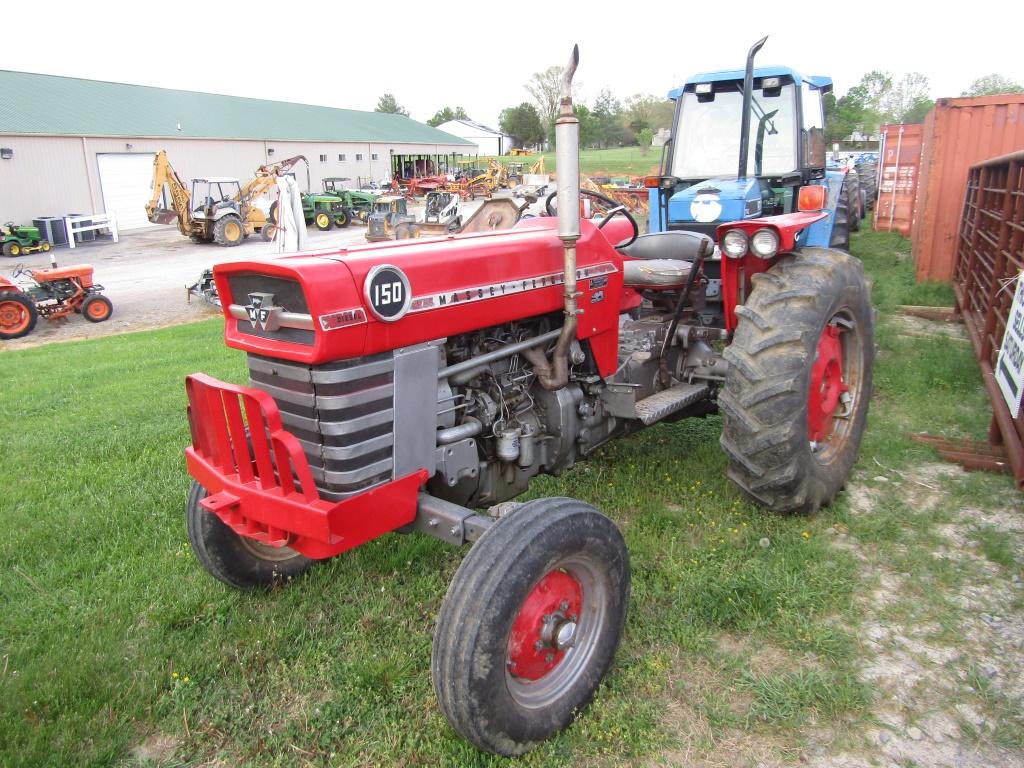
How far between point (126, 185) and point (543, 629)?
27.2 m

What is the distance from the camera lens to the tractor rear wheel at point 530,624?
6.60 ft

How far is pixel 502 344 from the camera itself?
280 centimetres

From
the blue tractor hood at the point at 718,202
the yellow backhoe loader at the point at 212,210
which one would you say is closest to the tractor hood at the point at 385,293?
the blue tractor hood at the point at 718,202

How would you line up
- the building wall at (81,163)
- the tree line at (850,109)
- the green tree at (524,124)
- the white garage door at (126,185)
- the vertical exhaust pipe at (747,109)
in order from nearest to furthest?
1. the vertical exhaust pipe at (747,109)
2. the building wall at (81,163)
3. the white garage door at (126,185)
4. the tree line at (850,109)
5. the green tree at (524,124)

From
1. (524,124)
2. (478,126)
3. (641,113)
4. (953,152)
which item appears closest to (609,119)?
(641,113)

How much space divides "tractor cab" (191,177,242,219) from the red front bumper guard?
19.2 meters

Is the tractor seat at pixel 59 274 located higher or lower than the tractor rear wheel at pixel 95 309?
higher

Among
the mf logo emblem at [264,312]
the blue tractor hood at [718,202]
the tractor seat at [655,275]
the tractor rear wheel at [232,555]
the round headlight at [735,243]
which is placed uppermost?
the blue tractor hood at [718,202]

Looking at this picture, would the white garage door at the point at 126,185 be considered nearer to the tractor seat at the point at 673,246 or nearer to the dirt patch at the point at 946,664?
the tractor seat at the point at 673,246

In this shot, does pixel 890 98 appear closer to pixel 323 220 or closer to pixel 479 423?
pixel 323 220

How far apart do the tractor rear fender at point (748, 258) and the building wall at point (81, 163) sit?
940 inches

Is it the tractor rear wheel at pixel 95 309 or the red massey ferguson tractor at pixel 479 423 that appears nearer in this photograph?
the red massey ferguson tractor at pixel 479 423

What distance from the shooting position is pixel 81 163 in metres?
23.2

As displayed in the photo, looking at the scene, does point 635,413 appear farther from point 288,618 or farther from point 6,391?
point 6,391
